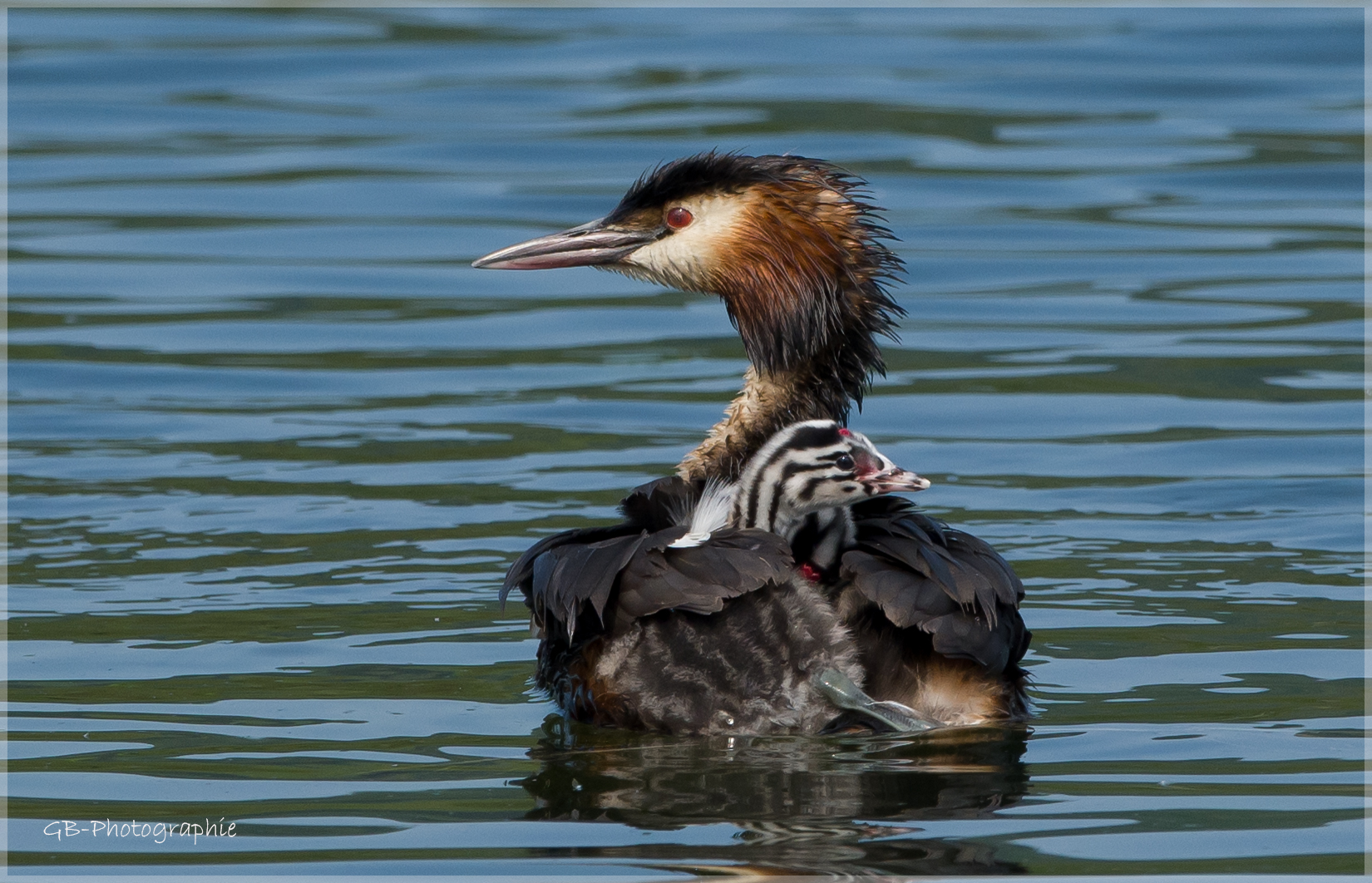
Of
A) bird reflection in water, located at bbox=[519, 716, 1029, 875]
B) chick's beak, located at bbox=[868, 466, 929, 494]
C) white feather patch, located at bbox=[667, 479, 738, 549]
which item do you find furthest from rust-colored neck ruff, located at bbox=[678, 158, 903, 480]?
bird reflection in water, located at bbox=[519, 716, 1029, 875]

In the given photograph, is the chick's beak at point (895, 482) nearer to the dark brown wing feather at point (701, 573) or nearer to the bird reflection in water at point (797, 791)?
the dark brown wing feather at point (701, 573)

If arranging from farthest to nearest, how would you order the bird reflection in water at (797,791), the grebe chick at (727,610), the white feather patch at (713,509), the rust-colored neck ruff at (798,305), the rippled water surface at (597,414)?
the rust-colored neck ruff at (798,305) < the white feather patch at (713,509) < the grebe chick at (727,610) < the rippled water surface at (597,414) < the bird reflection in water at (797,791)

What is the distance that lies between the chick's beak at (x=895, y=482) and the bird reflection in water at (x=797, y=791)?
571 millimetres

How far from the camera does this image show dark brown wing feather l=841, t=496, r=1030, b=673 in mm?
4887

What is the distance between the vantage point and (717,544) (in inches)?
197

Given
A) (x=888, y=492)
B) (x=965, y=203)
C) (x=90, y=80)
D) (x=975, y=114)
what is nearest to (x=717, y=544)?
(x=888, y=492)

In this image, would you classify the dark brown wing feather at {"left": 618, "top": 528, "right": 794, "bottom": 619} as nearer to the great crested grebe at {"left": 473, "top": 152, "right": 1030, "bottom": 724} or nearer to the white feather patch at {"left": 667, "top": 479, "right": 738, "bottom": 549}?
the great crested grebe at {"left": 473, "top": 152, "right": 1030, "bottom": 724}

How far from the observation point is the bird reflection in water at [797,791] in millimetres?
4359

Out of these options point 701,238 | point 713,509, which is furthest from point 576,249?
point 713,509

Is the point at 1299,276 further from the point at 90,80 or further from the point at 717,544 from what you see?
the point at 90,80

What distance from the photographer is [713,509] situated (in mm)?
5312

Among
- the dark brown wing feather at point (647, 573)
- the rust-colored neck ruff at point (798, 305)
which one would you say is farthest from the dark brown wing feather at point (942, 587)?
the rust-colored neck ruff at point (798, 305)

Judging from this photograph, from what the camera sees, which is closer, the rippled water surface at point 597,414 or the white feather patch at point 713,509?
the rippled water surface at point 597,414

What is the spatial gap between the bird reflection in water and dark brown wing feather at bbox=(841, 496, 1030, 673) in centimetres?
25
